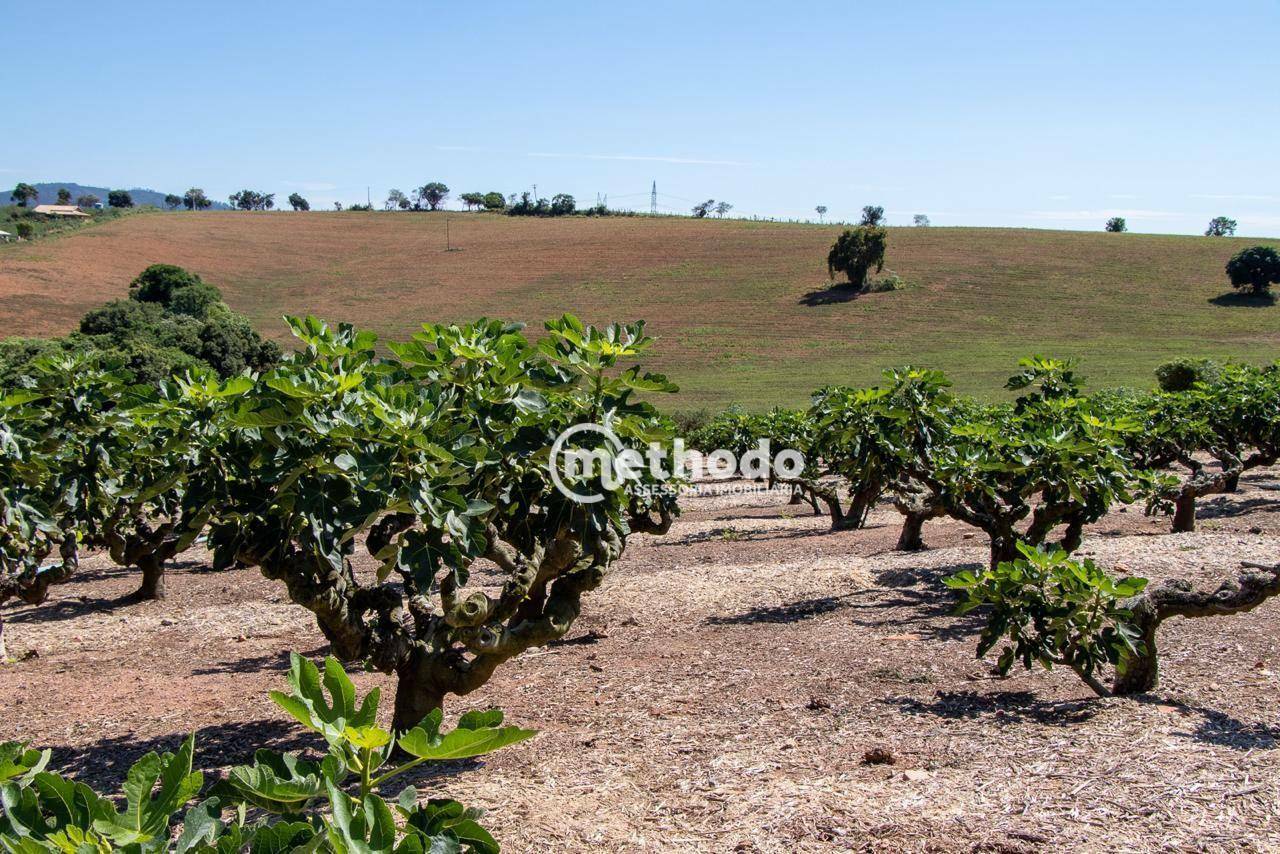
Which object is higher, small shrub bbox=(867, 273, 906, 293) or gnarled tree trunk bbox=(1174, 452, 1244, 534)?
small shrub bbox=(867, 273, 906, 293)

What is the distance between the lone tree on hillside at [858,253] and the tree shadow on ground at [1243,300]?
65.8ft

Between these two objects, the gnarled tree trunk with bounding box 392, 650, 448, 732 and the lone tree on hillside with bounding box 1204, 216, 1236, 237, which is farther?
the lone tree on hillside with bounding box 1204, 216, 1236, 237

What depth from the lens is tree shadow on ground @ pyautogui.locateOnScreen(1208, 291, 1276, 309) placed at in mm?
53969

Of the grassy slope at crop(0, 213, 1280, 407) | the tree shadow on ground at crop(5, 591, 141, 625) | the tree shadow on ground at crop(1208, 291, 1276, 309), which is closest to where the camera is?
the tree shadow on ground at crop(5, 591, 141, 625)

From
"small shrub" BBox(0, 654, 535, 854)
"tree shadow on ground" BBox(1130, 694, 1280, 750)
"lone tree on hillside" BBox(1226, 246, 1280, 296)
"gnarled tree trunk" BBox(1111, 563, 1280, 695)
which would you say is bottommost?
"tree shadow on ground" BBox(1130, 694, 1280, 750)

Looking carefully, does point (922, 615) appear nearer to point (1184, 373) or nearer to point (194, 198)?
point (1184, 373)

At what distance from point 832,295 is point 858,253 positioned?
10.7ft

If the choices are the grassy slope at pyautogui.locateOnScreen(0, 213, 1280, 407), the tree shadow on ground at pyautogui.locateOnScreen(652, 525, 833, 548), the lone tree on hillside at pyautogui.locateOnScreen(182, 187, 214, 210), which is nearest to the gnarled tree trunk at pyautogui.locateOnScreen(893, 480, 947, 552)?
the tree shadow on ground at pyautogui.locateOnScreen(652, 525, 833, 548)

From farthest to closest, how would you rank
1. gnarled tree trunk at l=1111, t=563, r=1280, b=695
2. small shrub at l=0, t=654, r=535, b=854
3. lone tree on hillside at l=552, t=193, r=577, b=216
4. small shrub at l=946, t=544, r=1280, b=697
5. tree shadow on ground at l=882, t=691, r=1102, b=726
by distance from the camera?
lone tree on hillside at l=552, t=193, r=577, b=216 < gnarled tree trunk at l=1111, t=563, r=1280, b=695 < tree shadow on ground at l=882, t=691, r=1102, b=726 < small shrub at l=946, t=544, r=1280, b=697 < small shrub at l=0, t=654, r=535, b=854

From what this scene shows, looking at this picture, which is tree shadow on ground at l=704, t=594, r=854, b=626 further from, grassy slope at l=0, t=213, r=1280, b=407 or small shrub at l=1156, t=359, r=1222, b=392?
grassy slope at l=0, t=213, r=1280, b=407

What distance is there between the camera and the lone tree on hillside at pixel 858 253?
59.9 m

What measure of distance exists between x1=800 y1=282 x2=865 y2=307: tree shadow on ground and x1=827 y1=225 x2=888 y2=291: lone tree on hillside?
0.60 m

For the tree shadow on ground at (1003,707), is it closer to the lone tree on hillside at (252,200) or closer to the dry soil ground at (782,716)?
the dry soil ground at (782,716)

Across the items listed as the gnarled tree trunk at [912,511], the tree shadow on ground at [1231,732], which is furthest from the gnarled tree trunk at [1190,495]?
the tree shadow on ground at [1231,732]
